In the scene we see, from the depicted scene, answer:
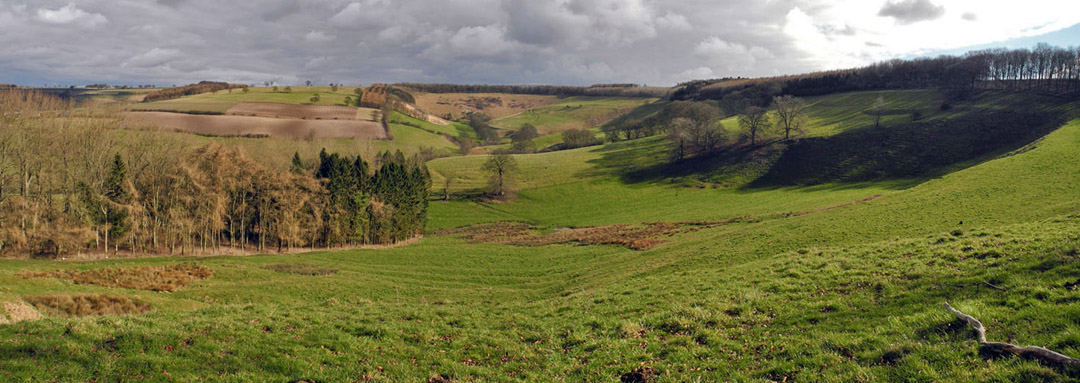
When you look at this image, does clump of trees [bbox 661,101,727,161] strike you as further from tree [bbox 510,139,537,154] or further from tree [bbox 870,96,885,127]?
tree [bbox 510,139,537,154]

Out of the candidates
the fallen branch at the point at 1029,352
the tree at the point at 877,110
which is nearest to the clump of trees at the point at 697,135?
the tree at the point at 877,110

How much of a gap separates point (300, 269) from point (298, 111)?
147 metres

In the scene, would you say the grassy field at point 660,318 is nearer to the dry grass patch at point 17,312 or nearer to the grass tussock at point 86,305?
the grass tussock at point 86,305

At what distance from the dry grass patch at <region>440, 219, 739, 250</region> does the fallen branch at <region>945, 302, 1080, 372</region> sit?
126 feet

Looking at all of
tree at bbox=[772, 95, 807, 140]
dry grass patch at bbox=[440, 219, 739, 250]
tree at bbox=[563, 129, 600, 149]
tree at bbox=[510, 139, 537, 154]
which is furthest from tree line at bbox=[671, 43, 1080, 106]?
dry grass patch at bbox=[440, 219, 739, 250]

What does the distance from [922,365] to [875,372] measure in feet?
2.96

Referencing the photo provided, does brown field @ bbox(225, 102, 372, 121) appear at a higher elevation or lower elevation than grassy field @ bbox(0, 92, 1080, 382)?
higher

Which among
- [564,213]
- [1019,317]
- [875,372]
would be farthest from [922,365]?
[564,213]

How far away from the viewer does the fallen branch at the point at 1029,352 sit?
28.1ft

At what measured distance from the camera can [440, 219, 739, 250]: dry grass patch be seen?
5594 centimetres

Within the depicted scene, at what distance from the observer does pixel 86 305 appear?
23.5m

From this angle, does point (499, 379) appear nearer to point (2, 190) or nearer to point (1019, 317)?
point (1019, 317)

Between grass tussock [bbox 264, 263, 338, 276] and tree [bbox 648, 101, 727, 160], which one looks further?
tree [bbox 648, 101, 727, 160]

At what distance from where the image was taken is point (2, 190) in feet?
162
